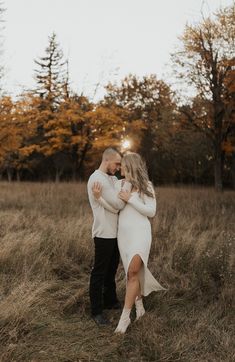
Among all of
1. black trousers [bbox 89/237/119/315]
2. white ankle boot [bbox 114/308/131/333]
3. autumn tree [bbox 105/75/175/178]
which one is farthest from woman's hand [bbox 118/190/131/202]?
autumn tree [bbox 105/75/175/178]

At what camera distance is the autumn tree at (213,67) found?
17.6 m

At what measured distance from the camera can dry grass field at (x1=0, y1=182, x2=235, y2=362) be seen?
11.5ft

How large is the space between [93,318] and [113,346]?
642mm

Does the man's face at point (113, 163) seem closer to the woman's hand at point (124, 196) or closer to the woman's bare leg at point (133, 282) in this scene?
the woman's hand at point (124, 196)

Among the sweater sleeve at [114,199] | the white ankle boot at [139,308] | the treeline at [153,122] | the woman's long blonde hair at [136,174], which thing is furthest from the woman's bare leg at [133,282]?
the treeline at [153,122]

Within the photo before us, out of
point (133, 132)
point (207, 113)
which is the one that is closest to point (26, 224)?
point (207, 113)

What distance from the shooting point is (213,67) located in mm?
17625

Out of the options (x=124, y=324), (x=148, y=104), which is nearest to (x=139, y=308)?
(x=124, y=324)

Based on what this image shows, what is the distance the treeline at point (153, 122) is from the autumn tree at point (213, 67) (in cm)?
4

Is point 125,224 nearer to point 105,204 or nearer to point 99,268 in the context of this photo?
point 105,204

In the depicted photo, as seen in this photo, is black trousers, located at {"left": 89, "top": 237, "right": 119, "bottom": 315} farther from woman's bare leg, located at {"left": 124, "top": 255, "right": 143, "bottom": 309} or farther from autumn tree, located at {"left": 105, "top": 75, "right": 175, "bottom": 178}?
autumn tree, located at {"left": 105, "top": 75, "right": 175, "bottom": 178}

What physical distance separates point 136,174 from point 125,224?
0.51 meters

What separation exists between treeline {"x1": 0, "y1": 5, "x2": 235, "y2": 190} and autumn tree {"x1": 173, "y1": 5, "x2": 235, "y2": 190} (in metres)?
0.04

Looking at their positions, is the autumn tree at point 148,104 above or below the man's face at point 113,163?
above
